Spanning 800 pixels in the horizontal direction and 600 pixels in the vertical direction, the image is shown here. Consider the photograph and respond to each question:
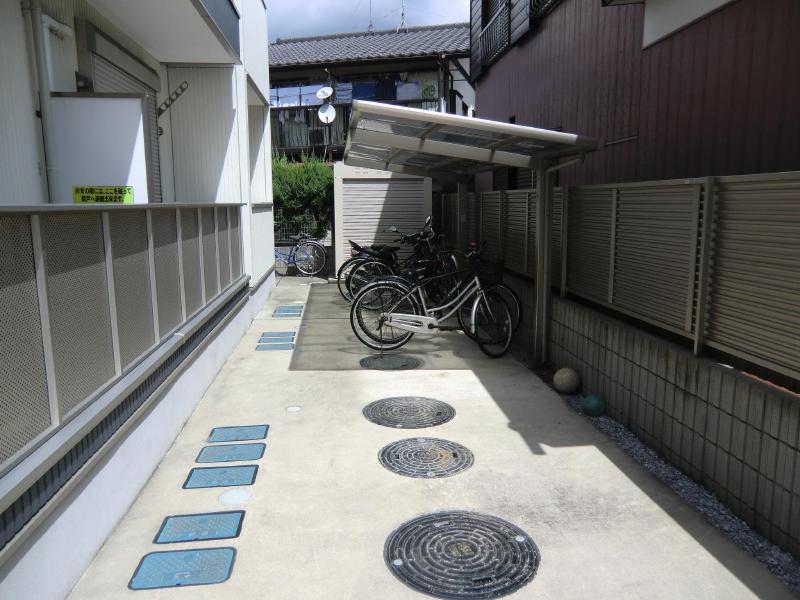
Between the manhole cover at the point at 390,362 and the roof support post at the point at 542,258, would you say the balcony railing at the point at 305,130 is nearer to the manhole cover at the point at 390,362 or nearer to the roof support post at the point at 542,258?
the manhole cover at the point at 390,362

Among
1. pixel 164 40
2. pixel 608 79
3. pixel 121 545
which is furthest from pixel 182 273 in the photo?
pixel 608 79

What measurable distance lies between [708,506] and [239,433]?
122 inches

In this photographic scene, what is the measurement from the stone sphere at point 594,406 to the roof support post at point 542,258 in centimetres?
132

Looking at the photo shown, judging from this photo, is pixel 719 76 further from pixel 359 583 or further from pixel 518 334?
pixel 359 583

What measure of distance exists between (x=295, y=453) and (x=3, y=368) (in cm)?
228

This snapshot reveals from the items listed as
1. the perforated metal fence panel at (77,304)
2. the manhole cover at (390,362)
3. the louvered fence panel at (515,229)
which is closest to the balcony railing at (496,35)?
the louvered fence panel at (515,229)

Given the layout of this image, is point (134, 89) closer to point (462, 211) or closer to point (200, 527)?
point (462, 211)

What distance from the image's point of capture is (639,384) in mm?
4434

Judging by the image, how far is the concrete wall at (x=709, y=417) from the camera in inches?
118

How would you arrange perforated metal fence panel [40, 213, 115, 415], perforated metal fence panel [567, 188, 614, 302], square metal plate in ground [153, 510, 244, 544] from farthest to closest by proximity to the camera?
perforated metal fence panel [567, 188, 614, 302] → square metal plate in ground [153, 510, 244, 544] → perforated metal fence panel [40, 213, 115, 415]

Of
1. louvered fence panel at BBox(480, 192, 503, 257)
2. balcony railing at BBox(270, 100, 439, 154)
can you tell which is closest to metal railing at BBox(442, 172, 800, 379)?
louvered fence panel at BBox(480, 192, 503, 257)

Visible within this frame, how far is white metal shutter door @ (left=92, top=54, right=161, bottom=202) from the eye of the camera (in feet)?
17.6

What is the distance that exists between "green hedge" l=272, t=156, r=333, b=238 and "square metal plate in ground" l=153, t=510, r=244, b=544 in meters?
12.0

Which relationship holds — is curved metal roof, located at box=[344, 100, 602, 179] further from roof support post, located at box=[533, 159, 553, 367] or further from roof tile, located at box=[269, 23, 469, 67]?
roof tile, located at box=[269, 23, 469, 67]
